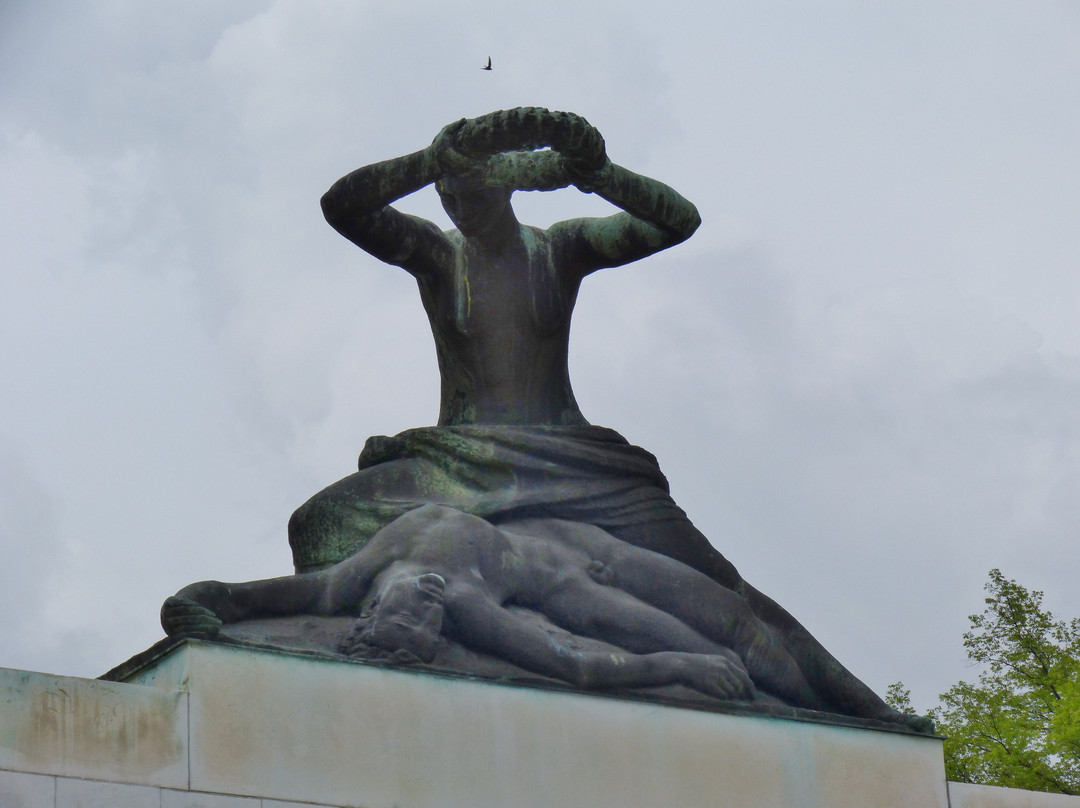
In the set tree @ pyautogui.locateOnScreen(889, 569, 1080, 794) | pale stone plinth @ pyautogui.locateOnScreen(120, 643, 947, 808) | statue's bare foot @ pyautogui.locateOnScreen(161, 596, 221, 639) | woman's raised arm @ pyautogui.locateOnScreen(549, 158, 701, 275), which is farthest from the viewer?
tree @ pyautogui.locateOnScreen(889, 569, 1080, 794)

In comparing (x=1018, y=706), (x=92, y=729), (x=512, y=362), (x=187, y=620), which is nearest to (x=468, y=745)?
(x=187, y=620)

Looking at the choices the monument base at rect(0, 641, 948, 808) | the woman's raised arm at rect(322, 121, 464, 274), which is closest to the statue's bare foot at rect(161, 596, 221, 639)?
the monument base at rect(0, 641, 948, 808)

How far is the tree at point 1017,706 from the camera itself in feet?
56.1

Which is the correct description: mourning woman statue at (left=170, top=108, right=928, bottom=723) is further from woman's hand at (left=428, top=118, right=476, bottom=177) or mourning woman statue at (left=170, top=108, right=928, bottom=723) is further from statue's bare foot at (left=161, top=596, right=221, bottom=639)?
statue's bare foot at (left=161, top=596, right=221, bottom=639)

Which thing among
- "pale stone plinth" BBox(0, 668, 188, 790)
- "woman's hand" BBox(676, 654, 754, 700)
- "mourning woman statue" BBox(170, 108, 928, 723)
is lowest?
"pale stone plinth" BBox(0, 668, 188, 790)

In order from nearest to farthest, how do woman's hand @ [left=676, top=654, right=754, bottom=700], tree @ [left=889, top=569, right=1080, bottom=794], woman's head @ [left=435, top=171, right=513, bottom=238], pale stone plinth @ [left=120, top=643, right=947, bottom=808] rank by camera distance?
pale stone plinth @ [left=120, top=643, right=947, bottom=808] < woman's hand @ [left=676, top=654, right=754, bottom=700] < woman's head @ [left=435, top=171, right=513, bottom=238] < tree @ [left=889, top=569, right=1080, bottom=794]

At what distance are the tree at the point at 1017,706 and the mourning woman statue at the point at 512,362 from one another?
23.3 feet

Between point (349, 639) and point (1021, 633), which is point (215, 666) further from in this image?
point (1021, 633)

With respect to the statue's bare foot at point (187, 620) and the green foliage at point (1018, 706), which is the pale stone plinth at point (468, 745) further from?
the green foliage at point (1018, 706)

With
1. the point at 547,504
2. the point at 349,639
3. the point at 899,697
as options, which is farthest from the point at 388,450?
the point at 899,697

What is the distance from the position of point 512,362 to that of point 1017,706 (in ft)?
28.6

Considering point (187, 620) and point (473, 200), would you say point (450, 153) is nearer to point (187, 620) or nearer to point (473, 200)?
point (473, 200)

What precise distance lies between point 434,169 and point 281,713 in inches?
108

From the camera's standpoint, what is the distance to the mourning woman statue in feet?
33.3
